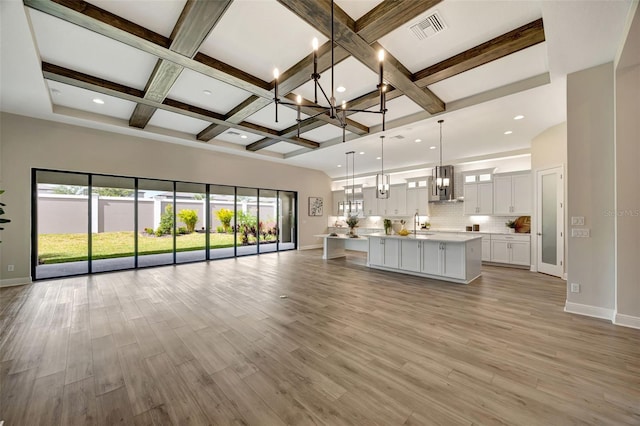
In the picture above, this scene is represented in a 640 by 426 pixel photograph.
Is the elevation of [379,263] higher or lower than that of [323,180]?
lower

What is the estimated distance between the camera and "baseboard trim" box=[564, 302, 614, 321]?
126 inches

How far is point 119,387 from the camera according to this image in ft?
6.47

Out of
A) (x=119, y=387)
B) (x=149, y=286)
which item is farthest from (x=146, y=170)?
(x=119, y=387)

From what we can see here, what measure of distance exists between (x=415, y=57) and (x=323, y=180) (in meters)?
7.86

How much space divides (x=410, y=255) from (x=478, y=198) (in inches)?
133

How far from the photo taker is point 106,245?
616cm

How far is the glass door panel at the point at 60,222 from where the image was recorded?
5.36 metres

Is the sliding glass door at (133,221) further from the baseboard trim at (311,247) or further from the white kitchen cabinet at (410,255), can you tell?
the white kitchen cabinet at (410,255)

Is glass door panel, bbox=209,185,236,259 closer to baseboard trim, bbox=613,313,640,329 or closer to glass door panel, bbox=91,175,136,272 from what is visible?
glass door panel, bbox=91,175,136,272

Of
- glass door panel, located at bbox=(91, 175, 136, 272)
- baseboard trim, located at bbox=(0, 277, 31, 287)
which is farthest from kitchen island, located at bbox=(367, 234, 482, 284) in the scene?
baseboard trim, located at bbox=(0, 277, 31, 287)

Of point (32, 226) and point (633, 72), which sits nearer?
point (633, 72)

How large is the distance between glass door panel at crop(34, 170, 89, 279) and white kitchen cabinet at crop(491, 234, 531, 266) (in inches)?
406

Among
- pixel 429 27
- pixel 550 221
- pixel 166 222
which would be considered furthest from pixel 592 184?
pixel 166 222

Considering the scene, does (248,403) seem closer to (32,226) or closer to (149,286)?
(149,286)
